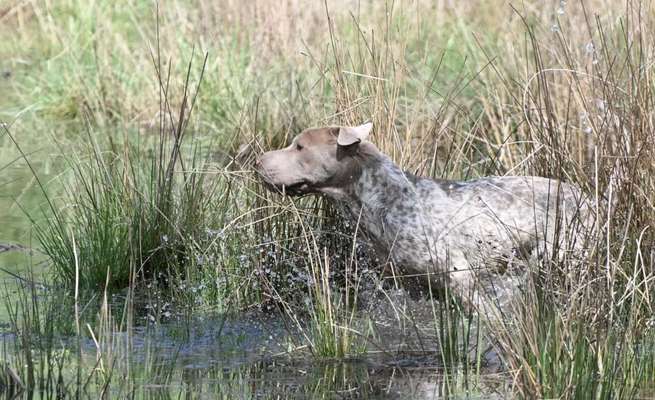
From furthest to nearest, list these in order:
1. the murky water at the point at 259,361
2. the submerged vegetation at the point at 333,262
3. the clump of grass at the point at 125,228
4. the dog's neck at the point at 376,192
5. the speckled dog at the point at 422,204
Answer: the clump of grass at the point at 125,228, the dog's neck at the point at 376,192, the speckled dog at the point at 422,204, the murky water at the point at 259,361, the submerged vegetation at the point at 333,262

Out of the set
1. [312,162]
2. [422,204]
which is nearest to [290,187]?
[312,162]

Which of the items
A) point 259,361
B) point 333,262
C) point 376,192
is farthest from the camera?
point 333,262

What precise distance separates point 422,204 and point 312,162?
26.1 inches

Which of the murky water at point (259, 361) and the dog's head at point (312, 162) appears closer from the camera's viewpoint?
the murky water at point (259, 361)

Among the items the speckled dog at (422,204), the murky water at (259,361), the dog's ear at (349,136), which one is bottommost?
the murky water at (259,361)

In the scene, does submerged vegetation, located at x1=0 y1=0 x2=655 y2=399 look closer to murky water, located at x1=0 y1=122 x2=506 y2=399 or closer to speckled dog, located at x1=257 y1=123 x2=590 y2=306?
murky water, located at x1=0 y1=122 x2=506 y2=399

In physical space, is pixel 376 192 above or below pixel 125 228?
above

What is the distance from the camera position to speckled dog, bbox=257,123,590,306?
683cm

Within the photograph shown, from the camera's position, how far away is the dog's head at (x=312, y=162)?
7.06 meters

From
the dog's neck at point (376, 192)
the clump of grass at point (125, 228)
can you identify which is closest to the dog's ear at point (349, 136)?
the dog's neck at point (376, 192)

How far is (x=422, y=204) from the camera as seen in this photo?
275 inches

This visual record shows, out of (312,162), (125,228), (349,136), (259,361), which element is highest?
(349,136)

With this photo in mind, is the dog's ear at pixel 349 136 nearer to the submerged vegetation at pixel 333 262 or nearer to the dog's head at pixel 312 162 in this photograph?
the dog's head at pixel 312 162

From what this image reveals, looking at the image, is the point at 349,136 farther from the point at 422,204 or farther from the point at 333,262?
the point at 333,262
